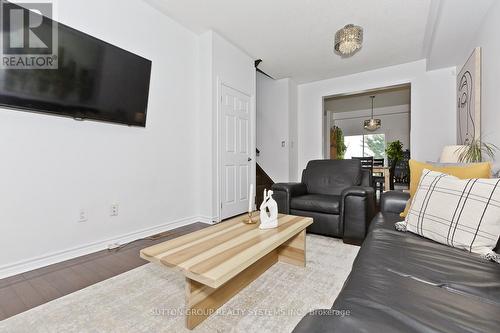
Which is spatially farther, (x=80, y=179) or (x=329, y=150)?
(x=329, y=150)

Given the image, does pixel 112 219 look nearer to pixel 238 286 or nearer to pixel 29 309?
pixel 29 309

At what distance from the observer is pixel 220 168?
3383mm

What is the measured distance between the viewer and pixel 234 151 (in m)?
3.65

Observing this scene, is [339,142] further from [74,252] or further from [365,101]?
[74,252]

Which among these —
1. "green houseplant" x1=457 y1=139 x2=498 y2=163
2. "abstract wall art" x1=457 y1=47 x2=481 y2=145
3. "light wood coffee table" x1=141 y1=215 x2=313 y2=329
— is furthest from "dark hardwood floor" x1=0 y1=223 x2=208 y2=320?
"abstract wall art" x1=457 y1=47 x2=481 y2=145

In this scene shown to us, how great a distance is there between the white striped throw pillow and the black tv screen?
2.64 m

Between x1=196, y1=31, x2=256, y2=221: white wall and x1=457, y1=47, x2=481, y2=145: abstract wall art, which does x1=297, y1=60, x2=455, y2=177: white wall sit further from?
x1=196, y1=31, x2=256, y2=221: white wall

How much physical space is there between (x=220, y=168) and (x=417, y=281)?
8.91ft

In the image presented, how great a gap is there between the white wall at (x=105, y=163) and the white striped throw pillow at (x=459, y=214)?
2.48m

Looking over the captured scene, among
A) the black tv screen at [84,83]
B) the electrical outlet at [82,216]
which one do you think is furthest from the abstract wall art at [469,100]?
the electrical outlet at [82,216]

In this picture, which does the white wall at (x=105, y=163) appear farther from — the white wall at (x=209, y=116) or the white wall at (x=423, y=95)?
the white wall at (x=423, y=95)

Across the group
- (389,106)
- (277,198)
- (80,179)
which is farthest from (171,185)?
(389,106)

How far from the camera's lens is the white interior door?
346cm

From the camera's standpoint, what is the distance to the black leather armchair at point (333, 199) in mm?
2367
